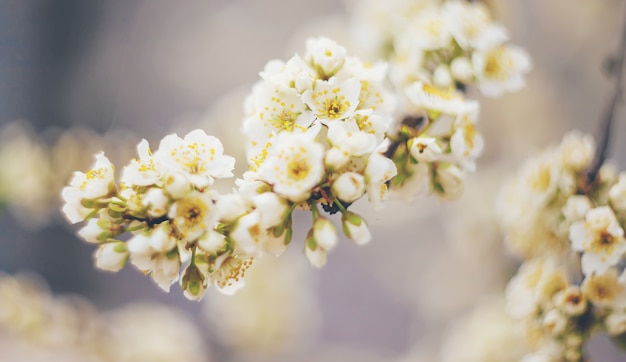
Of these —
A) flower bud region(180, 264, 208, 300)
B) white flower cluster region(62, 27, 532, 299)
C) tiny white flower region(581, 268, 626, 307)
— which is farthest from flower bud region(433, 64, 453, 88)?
flower bud region(180, 264, 208, 300)

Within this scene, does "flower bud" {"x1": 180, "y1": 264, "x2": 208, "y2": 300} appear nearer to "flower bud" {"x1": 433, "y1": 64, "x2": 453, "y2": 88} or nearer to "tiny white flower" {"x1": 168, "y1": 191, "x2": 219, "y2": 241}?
"tiny white flower" {"x1": 168, "y1": 191, "x2": 219, "y2": 241}

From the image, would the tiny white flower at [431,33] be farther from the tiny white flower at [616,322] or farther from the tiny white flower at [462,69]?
the tiny white flower at [616,322]

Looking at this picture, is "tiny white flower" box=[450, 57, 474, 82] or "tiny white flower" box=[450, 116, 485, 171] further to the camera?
"tiny white flower" box=[450, 57, 474, 82]

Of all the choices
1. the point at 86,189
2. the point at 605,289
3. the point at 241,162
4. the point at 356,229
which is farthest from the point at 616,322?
the point at 241,162

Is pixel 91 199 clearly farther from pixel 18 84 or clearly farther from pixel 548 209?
pixel 18 84

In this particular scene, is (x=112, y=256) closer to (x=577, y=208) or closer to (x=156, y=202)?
(x=156, y=202)

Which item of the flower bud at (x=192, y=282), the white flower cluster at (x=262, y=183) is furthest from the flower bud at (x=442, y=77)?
the flower bud at (x=192, y=282)

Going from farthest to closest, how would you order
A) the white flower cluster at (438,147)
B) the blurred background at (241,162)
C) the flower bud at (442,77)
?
the blurred background at (241,162), the flower bud at (442,77), the white flower cluster at (438,147)
